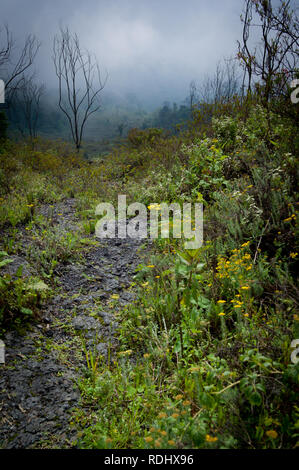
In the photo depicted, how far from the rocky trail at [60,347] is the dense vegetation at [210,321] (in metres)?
0.13

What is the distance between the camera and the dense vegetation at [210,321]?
145cm

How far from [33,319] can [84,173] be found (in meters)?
7.76

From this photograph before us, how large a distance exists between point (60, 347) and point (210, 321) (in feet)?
4.92

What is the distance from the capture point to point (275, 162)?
3.78m

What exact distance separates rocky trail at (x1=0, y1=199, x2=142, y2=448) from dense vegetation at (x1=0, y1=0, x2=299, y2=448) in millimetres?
126

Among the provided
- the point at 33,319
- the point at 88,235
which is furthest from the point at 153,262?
the point at 88,235

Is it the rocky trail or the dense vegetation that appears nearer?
the dense vegetation

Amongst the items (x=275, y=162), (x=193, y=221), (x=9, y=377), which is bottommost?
(x=9, y=377)

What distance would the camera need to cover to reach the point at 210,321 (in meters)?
2.37

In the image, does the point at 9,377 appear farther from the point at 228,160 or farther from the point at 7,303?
the point at 228,160

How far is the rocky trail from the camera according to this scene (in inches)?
65.6

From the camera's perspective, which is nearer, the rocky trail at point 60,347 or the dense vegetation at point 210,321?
the dense vegetation at point 210,321

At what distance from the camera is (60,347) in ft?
7.80

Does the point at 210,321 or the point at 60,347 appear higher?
the point at 210,321
